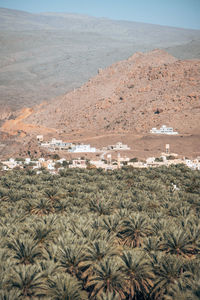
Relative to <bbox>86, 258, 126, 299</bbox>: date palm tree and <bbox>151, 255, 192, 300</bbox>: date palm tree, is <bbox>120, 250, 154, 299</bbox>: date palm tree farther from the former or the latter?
<bbox>86, 258, 126, 299</bbox>: date palm tree

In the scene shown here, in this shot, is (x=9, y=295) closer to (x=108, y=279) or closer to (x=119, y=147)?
(x=108, y=279)

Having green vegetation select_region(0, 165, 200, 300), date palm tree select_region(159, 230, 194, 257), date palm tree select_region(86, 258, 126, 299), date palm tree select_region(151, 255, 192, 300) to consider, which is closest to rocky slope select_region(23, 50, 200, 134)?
green vegetation select_region(0, 165, 200, 300)

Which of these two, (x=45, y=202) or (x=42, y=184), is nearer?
(x=45, y=202)

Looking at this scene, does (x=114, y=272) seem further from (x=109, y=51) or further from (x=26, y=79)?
(x=109, y=51)

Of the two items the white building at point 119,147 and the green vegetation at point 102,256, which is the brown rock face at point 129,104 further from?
the green vegetation at point 102,256

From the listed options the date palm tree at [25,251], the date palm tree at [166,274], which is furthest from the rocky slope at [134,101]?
the date palm tree at [166,274]

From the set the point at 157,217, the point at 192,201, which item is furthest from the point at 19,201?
the point at 192,201

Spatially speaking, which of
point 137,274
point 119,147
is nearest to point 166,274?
point 137,274
